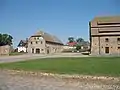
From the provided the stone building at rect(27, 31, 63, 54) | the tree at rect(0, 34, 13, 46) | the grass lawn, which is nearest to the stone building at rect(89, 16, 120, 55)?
the stone building at rect(27, 31, 63, 54)

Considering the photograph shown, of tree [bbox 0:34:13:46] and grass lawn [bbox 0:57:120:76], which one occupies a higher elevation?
tree [bbox 0:34:13:46]

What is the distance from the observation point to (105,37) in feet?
215

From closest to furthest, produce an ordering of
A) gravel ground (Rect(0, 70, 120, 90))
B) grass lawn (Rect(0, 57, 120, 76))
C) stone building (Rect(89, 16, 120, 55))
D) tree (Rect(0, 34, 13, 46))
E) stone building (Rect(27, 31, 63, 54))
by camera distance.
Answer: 1. gravel ground (Rect(0, 70, 120, 90))
2. grass lawn (Rect(0, 57, 120, 76))
3. stone building (Rect(89, 16, 120, 55))
4. stone building (Rect(27, 31, 63, 54))
5. tree (Rect(0, 34, 13, 46))

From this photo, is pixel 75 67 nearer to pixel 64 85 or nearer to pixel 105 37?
pixel 64 85

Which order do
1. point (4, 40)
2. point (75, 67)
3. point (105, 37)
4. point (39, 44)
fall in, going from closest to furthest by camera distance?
1. point (75, 67)
2. point (105, 37)
3. point (39, 44)
4. point (4, 40)

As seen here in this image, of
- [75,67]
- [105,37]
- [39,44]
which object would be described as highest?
[105,37]

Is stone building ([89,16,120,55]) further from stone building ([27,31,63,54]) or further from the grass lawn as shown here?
the grass lawn

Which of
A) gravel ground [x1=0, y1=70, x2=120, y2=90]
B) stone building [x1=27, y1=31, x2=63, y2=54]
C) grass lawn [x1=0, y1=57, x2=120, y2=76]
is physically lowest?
gravel ground [x1=0, y1=70, x2=120, y2=90]

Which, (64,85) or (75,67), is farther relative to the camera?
(75,67)

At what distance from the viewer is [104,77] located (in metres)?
19.8

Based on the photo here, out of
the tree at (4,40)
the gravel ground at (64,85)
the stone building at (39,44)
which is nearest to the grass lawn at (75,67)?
the gravel ground at (64,85)

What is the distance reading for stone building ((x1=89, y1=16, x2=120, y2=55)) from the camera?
64688 mm

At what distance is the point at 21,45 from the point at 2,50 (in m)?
70.2

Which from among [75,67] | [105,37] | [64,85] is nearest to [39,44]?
[105,37]
